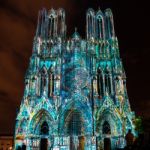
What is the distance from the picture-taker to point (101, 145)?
29578mm

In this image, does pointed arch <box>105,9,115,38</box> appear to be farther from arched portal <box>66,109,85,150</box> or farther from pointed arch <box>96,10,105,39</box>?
arched portal <box>66,109,85,150</box>

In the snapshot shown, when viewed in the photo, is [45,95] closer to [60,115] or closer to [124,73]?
[60,115]

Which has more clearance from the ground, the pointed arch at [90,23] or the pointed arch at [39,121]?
the pointed arch at [90,23]

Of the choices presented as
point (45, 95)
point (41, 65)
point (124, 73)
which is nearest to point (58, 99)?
point (45, 95)

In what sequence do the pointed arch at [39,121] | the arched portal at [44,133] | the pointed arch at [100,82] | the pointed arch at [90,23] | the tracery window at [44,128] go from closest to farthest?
the pointed arch at [39,121], the arched portal at [44,133], the tracery window at [44,128], the pointed arch at [100,82], the pointed arch at [90,23]

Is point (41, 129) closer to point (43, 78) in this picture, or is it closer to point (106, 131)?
point (43, 78)

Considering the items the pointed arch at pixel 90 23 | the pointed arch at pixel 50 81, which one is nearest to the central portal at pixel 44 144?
the pointed arch at pixel 50 81

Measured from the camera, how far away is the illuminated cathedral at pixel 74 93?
30188 mm

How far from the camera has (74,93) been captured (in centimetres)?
3219

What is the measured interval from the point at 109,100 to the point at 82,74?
5.75m

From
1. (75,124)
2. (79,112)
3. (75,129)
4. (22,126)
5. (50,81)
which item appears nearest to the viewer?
(22,126)

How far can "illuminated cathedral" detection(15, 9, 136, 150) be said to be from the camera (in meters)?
30.2

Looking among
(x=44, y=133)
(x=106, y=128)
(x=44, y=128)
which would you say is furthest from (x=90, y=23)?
(x=44, y=133)

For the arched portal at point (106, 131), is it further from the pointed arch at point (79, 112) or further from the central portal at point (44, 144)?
the central portal at point (44, 144)
